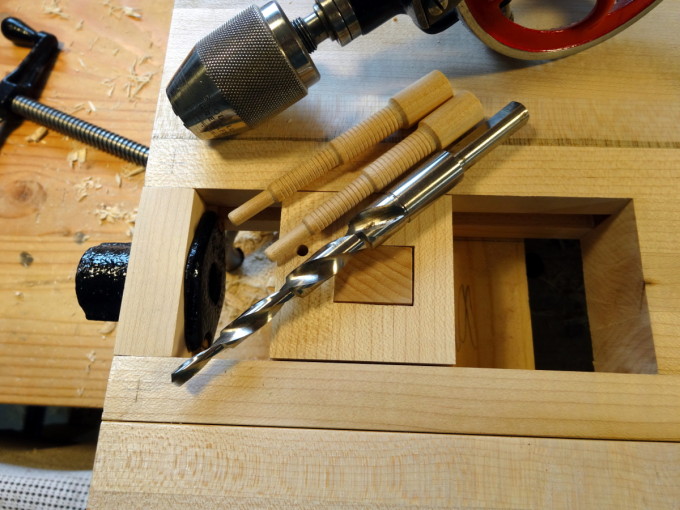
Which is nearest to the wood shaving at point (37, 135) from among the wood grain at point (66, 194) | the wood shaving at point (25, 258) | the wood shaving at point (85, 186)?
the wood grain at point (66, 194)

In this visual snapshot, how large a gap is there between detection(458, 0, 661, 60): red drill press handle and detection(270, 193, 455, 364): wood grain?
0.28 metres

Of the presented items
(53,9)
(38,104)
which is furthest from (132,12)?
(38,104)

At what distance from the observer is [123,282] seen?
1.87 feet

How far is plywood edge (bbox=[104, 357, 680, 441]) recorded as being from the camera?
490mm

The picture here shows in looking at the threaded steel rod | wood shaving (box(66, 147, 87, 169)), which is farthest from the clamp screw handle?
Result: wood shaving (box(66, 147, 87, 169))

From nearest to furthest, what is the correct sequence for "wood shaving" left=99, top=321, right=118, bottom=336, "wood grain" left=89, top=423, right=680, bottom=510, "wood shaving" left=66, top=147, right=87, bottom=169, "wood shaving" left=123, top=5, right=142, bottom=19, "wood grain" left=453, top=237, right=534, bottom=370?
"wood grain" left=89, top=423, right=680, bottom=510 < "wood grain" left=453, top=237, right=534, bottom=370 < "wood shaving" left=99, top=321, right=118, bottom=336 < "wood shaving" left=66, top=147, right=87, bottom=169 < "wood shaving" left=123, top=5, right=142, bottom=19

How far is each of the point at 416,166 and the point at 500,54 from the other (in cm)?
22

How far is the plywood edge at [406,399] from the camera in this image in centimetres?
49

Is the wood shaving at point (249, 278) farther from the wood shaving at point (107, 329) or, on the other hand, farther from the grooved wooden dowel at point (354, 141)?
the grooved wooden dowel at point (354, 141)

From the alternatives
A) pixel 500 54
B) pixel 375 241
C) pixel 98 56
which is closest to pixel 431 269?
pixel 375 241

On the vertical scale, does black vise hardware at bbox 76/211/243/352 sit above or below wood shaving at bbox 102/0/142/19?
below

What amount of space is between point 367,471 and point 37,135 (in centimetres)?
96

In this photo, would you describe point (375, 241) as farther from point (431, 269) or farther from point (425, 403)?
point (425, 403)

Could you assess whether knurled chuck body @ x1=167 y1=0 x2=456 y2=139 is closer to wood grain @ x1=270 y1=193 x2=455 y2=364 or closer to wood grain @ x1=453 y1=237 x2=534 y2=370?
Answer: wood grain @ x1=270 y1=193 x2=455 y2=364
